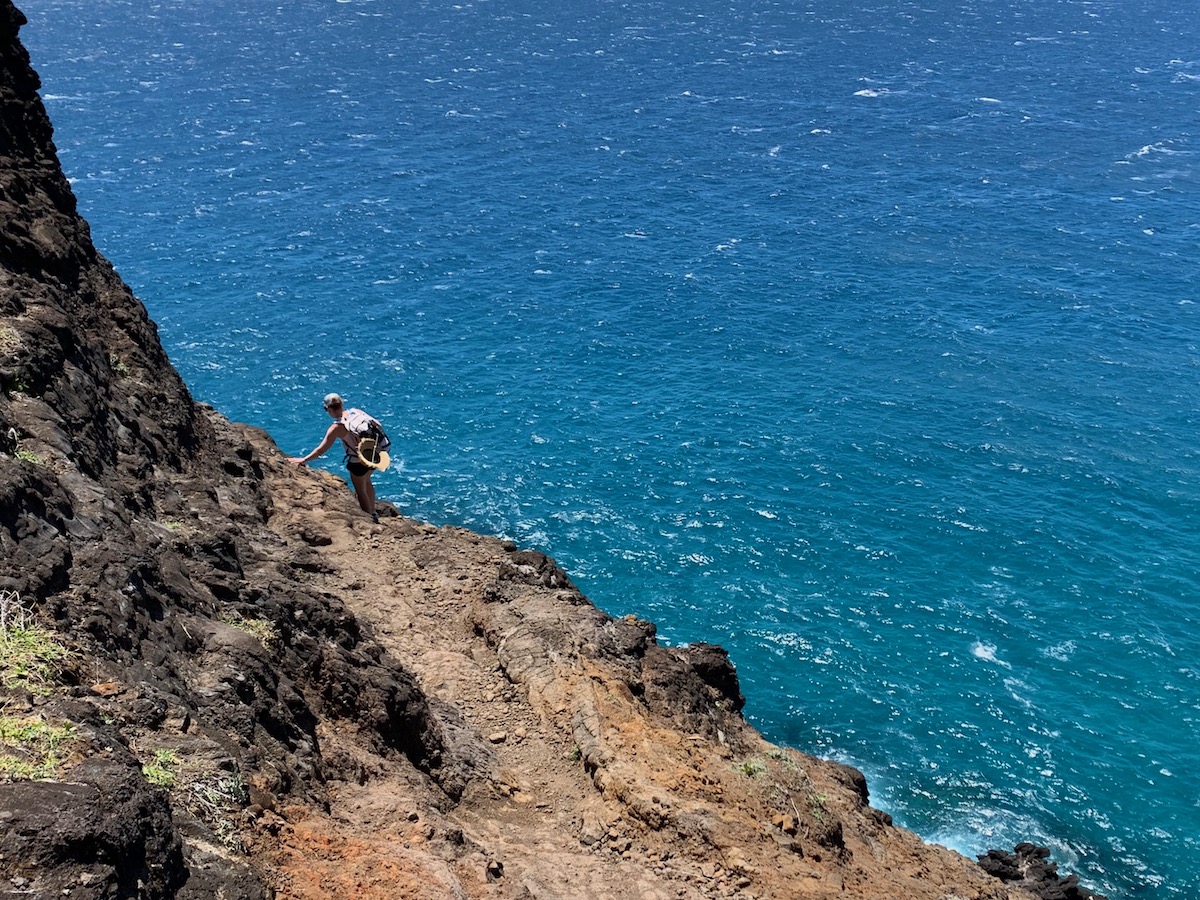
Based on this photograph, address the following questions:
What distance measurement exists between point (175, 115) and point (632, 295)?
63.6 metres

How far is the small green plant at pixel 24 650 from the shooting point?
11.6 m

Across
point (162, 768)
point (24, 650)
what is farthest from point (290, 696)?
point (24, 650)

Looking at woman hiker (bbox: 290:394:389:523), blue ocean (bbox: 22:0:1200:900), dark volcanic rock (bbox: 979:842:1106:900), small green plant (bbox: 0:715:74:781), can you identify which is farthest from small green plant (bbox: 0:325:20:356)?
blue ocean (bbox: 22:0:1200:900)

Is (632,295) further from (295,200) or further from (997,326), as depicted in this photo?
(295,200)

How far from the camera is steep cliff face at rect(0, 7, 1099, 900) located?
11.5 meters

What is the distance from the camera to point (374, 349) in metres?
65.8

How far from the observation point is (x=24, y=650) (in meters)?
12.0

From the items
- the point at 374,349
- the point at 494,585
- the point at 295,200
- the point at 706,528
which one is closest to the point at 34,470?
the point at 494,585

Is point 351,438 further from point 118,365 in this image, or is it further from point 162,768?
point 162,768

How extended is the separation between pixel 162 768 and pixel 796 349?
59038mm

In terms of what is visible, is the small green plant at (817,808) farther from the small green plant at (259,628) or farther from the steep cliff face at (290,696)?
the small green plant at (259,628)

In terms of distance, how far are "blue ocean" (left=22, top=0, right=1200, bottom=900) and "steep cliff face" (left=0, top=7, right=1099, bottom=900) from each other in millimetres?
16027

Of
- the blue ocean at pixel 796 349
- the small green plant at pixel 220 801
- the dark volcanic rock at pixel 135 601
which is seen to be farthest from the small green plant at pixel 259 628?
the blue ocean at pixel 796 349

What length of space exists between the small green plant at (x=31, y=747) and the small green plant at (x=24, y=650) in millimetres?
849
